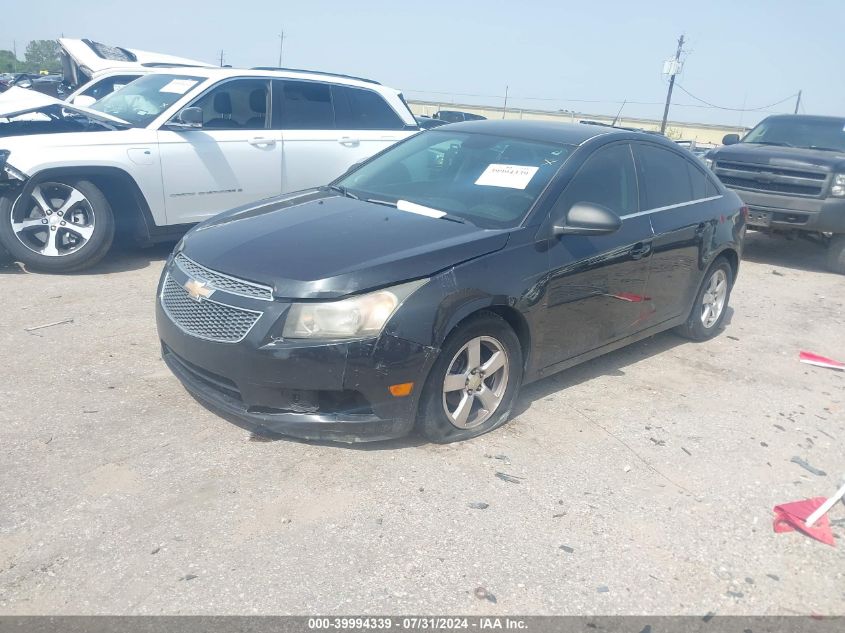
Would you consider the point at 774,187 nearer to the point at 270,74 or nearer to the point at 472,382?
the point at 270,74

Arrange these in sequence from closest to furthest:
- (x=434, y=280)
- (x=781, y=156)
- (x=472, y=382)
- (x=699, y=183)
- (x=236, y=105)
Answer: (x=434, y=280) < (x=472, y=382) < (x=699, y=183) < (x=236, y=105) < (x=781, y=156)

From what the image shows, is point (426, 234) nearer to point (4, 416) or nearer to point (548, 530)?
point (548, 530)

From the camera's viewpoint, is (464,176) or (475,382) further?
(464,176)

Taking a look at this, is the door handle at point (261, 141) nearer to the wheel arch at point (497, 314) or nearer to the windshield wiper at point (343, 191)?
the windshield wiper at point (343, 191)

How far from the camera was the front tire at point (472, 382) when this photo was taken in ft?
12.3

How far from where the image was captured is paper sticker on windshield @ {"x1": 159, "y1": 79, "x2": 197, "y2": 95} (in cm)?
728

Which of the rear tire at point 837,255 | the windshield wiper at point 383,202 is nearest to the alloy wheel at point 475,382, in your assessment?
the windshield wiper at point 383,202

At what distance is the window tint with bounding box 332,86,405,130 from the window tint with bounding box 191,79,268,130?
871 mm

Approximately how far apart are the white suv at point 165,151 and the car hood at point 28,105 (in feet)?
0.06

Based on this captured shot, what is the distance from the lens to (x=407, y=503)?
3.39 meters

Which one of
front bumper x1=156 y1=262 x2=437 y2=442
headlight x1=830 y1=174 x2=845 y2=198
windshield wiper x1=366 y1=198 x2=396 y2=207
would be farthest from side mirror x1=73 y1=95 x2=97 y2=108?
headlight x1=830 y1=174 x2=845 y2=198

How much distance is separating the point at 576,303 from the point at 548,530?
1.57 metres

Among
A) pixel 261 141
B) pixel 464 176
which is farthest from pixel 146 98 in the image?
pixel 464 176

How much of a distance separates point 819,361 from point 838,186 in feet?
13.8
